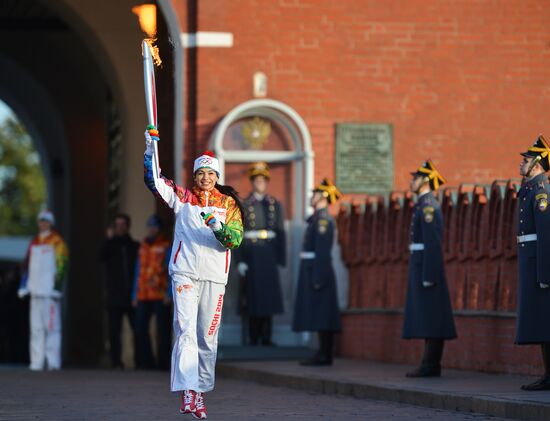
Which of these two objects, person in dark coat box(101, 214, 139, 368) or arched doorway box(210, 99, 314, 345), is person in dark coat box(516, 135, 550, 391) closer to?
arched doorway box(210, 99, 314, 345)

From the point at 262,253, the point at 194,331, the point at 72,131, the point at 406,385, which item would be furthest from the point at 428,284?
the point at 72,131

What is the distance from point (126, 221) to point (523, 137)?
529 centimetres

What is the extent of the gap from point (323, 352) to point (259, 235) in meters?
2.56

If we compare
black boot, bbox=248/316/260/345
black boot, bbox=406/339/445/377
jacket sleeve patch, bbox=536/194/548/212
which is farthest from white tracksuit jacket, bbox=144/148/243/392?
black boot, bbox=248/316/260/345

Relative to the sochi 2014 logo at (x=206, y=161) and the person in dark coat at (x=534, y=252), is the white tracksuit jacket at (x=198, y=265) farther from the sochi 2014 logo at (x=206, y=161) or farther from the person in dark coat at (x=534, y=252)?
the person in dark coat at (x=534, y=252)

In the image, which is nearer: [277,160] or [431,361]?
[431,361]

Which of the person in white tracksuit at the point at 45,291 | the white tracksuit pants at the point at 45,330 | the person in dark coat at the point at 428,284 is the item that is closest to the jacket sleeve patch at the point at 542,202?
the person in dark coat at the point at 428,284

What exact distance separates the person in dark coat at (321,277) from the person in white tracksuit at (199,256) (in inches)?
204

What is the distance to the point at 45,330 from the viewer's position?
20.0 meters

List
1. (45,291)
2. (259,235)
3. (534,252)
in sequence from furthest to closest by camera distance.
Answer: (45,291)
(259,235)
(534,252)

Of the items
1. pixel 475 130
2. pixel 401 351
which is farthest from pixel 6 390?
pixel 475 130

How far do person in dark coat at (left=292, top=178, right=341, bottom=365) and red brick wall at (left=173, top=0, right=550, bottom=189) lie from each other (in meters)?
2.64

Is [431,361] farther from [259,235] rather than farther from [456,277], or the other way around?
[259,235]

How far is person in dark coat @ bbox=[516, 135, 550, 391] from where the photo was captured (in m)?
12.1
